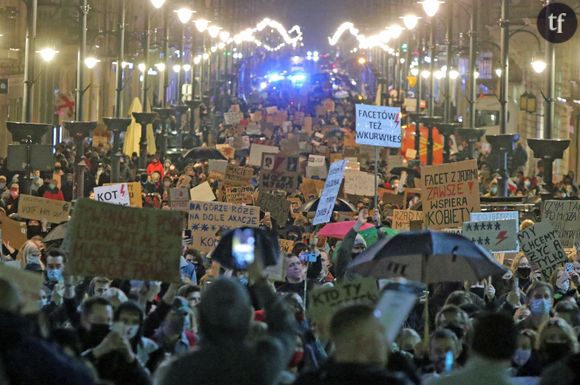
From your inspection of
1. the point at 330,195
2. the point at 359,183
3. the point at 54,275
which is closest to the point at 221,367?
the point at 54,275

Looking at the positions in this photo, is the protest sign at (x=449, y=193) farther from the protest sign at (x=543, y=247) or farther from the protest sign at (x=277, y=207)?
the protest sign at (x=277, y=207)

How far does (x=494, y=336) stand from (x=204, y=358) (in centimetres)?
130

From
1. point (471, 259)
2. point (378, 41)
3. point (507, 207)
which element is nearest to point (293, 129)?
point (378, 41)

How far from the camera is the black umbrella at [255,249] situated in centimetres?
849

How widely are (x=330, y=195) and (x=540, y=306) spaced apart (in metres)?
7.45

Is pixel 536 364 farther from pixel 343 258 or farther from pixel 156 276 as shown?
pixel 343 258

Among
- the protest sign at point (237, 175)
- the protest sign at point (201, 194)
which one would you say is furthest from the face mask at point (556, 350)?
the protest sign at point (237, 175)

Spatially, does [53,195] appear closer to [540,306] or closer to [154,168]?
[154,168]

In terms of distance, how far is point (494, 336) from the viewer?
259 inches

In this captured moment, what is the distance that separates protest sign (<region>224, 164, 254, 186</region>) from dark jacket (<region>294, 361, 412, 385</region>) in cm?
1942

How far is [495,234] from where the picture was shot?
50.1ft

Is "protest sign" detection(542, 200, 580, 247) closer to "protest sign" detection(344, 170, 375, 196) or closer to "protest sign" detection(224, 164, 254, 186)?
"protest sign" detection(344, 170, 375, 196)

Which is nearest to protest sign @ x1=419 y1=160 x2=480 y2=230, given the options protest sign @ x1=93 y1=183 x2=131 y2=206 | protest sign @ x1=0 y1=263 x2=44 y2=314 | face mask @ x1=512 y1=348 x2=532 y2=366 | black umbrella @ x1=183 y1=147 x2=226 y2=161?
protest sign @ x1=93 y1=183 x2=131 y2=206

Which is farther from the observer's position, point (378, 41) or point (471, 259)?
point (378, 41)
